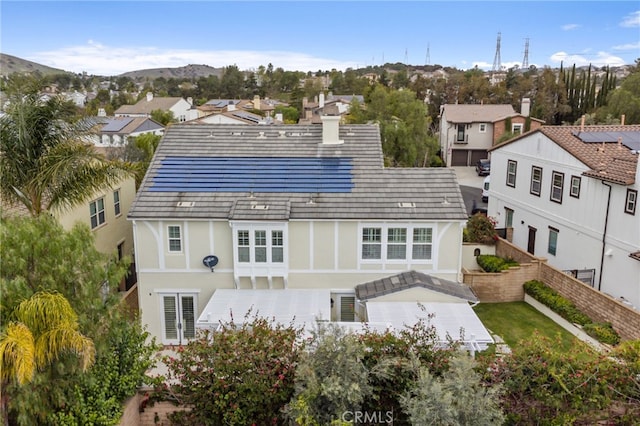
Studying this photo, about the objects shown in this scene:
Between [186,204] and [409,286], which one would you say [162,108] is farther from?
[409,286]

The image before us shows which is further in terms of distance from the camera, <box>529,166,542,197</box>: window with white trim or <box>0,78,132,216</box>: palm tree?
<box>529,166,542,197</box>: window with white trim

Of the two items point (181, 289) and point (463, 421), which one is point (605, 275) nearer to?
point (463, 421)

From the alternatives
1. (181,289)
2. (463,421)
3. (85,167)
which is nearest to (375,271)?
(181,289)

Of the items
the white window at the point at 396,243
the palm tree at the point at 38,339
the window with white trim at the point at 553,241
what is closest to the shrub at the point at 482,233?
the window with white trim at the point at 553,241

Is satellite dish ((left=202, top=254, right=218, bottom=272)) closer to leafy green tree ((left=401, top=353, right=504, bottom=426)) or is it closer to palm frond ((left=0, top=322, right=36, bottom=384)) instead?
palm frond ((left=0, top=322, right=36, bottom=384))

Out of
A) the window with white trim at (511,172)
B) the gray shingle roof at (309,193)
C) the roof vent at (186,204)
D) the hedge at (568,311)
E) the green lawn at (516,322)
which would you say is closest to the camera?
the hedge at (568,311)

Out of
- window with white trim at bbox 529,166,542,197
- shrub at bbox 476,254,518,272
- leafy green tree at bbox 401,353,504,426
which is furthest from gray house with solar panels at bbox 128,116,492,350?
window with white trim at bbox 529,166,542,197

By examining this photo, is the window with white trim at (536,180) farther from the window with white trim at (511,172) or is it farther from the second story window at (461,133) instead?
the second story window at (461,133)
